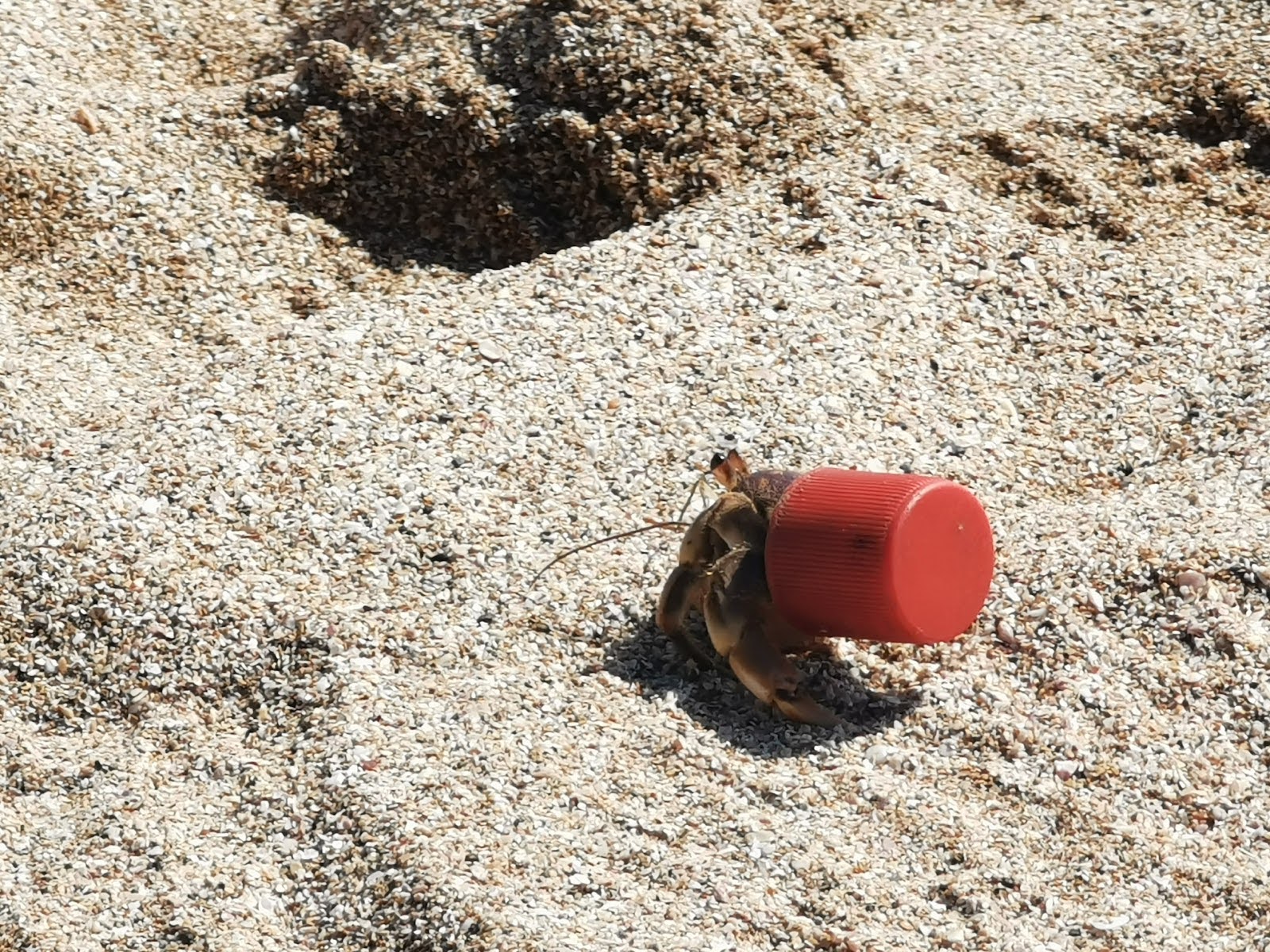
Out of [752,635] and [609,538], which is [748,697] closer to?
[752,635]

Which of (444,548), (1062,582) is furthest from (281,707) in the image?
(1062,582)

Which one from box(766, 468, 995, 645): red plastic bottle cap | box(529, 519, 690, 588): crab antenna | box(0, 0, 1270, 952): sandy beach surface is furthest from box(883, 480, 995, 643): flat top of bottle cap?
box(529, 519, 690, 588): crab antenna

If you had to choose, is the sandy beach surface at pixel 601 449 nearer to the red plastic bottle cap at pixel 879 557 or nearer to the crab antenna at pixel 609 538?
the crab antenna at pixel 609 538

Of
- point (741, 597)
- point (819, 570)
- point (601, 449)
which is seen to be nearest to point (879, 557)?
point (819, 570)

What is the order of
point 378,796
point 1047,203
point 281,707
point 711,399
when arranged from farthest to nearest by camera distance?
point 1047,203 < point 711,399 < point 281,707 < point 378,796

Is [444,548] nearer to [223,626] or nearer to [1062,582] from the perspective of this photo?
[223,626]

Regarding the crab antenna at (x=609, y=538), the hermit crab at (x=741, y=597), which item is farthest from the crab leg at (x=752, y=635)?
the crab antenna at (x=609, y=538)
